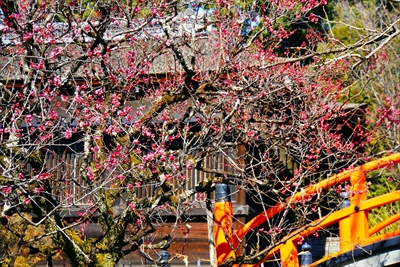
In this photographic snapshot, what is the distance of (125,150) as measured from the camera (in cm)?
710

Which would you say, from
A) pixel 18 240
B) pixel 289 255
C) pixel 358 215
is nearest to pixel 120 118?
pixel 18 240

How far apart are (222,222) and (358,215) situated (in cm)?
171

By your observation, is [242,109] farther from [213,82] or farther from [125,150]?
[125,150]

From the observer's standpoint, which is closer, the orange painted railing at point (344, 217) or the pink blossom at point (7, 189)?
the pink blossom at point (7, 189)

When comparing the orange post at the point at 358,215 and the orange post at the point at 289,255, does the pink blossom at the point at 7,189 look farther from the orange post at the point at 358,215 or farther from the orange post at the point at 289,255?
the orange post at the point at 358,215

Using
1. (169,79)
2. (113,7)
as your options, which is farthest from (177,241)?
(113,7)

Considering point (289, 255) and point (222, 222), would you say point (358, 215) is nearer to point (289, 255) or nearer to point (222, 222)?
point (289, 255)

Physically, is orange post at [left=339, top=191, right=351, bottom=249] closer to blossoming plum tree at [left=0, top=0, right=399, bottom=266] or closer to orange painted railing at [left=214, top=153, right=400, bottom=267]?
orange painted railing at [left=214, top=153, right=400, bottom=267]

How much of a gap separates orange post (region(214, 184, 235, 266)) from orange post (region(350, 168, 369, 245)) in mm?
1514

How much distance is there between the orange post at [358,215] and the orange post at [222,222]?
1.51 m

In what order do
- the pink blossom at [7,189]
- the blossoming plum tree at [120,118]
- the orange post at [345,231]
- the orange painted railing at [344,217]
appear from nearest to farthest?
the pink blossom at [7,189]
the blossoming plum tree at [120,118]
the orange painted railing at [344,217]
the orange post at [345,231]

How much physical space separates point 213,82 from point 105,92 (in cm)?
131

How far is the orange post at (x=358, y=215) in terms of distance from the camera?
25.7 feet

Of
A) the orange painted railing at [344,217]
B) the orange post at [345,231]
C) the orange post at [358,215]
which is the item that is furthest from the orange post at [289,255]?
the orange post at [358,215]
